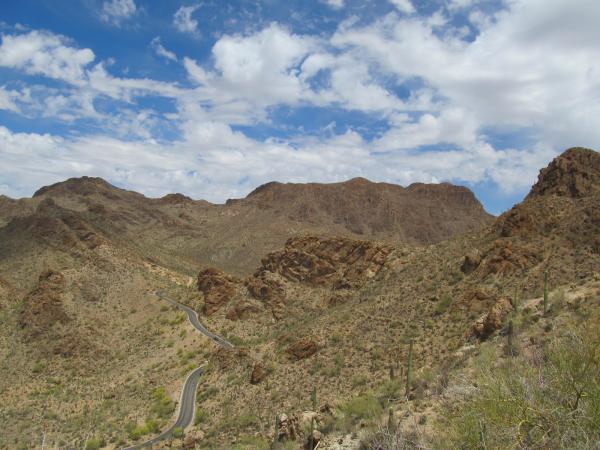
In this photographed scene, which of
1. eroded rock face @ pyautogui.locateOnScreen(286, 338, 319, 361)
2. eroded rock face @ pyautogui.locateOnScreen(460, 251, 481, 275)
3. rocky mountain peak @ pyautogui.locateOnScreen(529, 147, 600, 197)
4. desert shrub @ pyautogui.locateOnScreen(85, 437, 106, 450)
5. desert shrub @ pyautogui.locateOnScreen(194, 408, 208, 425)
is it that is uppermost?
rocky mountain peak @ pyautogui.locateOnScreen(529, 147, 600, 197)

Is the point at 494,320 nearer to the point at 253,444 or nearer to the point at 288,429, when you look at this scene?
the point at 288,429

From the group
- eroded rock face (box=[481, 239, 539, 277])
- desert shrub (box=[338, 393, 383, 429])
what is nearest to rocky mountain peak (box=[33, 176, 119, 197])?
eroded rock face (box=[481, 239, 539, 277])

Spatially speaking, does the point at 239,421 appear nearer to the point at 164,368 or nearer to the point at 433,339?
the point at 433,339

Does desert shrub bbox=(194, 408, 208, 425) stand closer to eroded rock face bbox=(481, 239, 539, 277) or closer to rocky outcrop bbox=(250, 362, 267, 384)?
rocky outcrop bbox=(250, 362, 267, 384)

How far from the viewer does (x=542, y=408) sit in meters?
7.02

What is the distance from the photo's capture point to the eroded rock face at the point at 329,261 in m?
53.1

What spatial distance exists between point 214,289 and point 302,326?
21995 millimetres

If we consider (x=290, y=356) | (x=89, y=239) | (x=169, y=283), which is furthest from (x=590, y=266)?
(x=89, y=239)

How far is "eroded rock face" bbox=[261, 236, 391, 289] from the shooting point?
5309 centimetres

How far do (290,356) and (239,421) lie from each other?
8933 mm

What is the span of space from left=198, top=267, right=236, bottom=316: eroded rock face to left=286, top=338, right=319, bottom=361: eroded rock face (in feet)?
83.0

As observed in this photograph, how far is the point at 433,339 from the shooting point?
2862 centimetres

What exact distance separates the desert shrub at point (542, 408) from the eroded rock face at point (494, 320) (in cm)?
1580

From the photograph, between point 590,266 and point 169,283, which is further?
point 169,283
